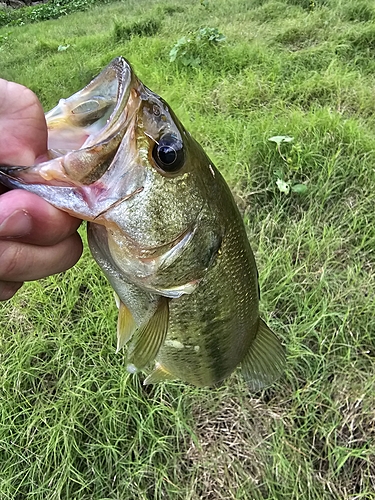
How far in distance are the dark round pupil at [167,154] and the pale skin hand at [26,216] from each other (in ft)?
0.89

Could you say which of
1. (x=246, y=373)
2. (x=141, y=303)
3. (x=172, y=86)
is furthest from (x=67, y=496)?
(x=172, y=86)

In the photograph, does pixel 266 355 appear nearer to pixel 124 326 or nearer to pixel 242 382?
pixel 124 326

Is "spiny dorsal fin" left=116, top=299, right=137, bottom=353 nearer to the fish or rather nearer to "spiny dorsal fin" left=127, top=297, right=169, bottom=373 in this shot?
the fish

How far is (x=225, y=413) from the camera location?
228 cm

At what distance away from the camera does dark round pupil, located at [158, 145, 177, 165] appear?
1.10 metres

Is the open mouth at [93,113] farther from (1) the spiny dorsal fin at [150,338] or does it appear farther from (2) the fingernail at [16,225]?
(1) the spiny dorsal fin at [150,338]

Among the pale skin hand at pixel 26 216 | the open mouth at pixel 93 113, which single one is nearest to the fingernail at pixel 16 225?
the pale skin hand at pixel 26 216

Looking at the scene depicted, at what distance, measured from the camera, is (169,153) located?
1108 millimetres

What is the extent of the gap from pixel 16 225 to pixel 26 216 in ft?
0.13

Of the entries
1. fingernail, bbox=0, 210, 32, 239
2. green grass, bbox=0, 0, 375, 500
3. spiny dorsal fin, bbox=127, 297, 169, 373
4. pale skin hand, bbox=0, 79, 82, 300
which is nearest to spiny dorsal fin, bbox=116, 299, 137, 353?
spiny dorsal fin, bbox=127, 297, 169, 373

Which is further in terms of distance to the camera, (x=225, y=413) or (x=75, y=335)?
(x=75, y=335)

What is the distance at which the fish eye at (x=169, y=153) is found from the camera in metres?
1.10

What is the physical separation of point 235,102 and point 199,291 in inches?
119

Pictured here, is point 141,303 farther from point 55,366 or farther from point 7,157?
point 55,366
